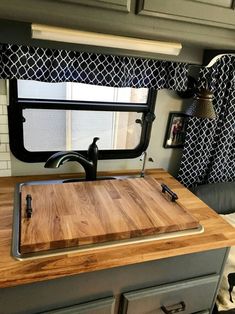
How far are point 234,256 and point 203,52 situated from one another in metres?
1.09

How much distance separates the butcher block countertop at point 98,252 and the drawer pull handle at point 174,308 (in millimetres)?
279

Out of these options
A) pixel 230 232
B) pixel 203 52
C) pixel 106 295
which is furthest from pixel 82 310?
pixel 203 52

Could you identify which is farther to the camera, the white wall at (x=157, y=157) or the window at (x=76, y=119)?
the white wall at (x=157, y=157)

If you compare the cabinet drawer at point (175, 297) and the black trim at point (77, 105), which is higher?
the black trim at point (77, 105)

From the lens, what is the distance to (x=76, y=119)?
1.40m

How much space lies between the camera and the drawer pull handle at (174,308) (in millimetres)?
1006

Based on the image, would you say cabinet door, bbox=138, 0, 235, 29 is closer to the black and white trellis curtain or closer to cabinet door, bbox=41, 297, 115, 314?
the black and white trellis curtain

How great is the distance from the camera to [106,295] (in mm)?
907

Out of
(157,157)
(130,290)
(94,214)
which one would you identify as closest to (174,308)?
(130,290)

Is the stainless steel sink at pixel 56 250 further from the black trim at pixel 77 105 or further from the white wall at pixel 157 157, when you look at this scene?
the black trim at pixel 77 105

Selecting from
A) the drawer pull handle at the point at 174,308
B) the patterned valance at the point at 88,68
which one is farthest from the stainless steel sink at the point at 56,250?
the patterned valance at the point at 88,68

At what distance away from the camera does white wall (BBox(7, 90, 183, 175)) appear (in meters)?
1.39

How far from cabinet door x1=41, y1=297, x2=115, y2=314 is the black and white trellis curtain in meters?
0.95

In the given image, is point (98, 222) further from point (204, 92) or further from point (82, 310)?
point (204, 92)
